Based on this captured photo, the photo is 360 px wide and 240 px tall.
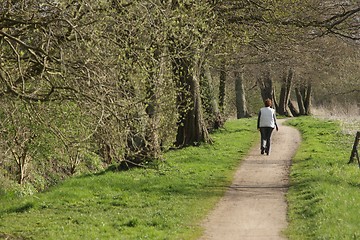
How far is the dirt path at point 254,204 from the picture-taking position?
11.0 meters

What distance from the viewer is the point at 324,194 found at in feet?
43.3

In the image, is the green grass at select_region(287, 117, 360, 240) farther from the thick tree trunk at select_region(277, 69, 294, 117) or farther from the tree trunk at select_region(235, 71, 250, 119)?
the thick tree trunk at select_region(277, 69, 294, 117)

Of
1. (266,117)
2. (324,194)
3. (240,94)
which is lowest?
(324,194)

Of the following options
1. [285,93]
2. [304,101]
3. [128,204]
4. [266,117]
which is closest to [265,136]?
[266,117]

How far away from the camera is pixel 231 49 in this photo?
21.7m

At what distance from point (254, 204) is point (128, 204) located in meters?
3.04

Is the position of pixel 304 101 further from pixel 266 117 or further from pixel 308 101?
pixel 266 117

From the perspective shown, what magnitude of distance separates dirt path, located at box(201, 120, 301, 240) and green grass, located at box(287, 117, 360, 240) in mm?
310

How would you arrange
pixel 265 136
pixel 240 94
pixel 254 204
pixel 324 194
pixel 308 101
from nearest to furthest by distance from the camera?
pixel 324 194 → pixel 254 204 → pixel 265 136 → pixel 240 94 → pixel 308 101

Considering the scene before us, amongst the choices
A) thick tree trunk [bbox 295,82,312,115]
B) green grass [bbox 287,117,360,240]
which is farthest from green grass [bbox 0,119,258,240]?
thick tree trunk [bbox 295,82,312,115]

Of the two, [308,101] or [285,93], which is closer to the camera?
[285,93]

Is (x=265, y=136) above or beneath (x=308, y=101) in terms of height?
beneath

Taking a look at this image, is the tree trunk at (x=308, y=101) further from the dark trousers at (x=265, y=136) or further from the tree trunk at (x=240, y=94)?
the dark trousers at (x=265, y=136)

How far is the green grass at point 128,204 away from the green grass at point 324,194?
1992 millimetres
